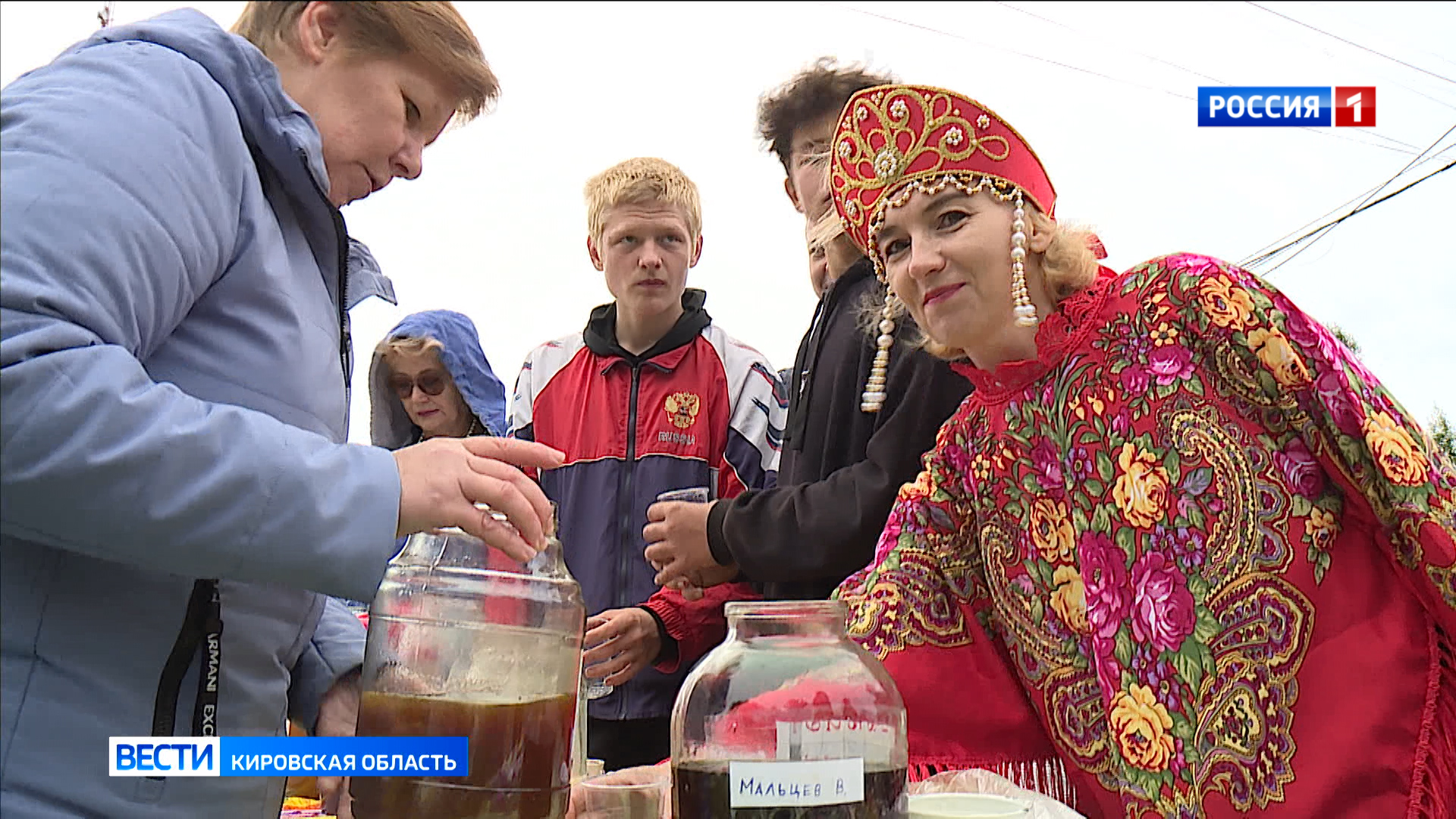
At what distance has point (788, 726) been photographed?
0.57 metres

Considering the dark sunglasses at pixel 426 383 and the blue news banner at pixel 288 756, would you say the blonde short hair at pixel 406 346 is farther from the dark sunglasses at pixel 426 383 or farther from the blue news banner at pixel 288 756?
the blue news banner at pixel 288 756

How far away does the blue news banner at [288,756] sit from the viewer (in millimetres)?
610

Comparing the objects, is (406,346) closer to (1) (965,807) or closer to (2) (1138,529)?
(2) (1138,529)

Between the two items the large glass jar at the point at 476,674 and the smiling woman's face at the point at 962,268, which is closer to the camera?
the large glass jar at the point at 476,674

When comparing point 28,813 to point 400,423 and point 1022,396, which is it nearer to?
point 1022,396

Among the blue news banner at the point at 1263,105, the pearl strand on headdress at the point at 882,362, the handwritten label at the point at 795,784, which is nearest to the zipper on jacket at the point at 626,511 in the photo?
the pearl strand on headdress at the point at 882,362

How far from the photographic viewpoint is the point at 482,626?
696 millimetres

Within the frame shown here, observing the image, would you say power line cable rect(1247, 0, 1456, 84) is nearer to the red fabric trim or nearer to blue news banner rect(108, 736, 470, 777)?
the red fabric trim

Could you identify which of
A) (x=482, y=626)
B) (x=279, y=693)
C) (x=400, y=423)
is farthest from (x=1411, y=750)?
(x=400, y=423)

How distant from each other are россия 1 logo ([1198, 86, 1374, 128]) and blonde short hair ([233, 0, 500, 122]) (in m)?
1.30

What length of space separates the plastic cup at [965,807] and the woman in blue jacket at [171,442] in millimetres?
266

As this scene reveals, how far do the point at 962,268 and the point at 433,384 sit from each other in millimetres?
1209

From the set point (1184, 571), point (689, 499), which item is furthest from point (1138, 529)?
point (689, 499)

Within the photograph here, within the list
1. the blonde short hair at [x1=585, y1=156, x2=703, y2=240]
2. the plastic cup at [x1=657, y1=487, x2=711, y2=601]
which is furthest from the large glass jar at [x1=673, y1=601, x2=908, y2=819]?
the blonde short hair at [x1=585, y1=156, x2=703, y2=240]
